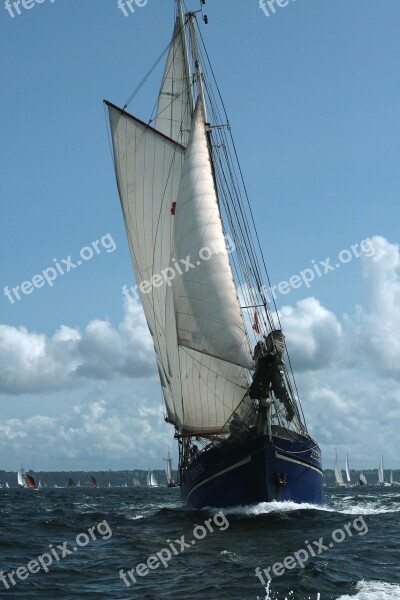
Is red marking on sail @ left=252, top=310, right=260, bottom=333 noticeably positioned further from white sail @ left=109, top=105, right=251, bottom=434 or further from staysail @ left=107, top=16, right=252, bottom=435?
white sail @ left=109, top=105, right=251, bottom=434

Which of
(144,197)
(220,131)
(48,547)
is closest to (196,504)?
(48,547)

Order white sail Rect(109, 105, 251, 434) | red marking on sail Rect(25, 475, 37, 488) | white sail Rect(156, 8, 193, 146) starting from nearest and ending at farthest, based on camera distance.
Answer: white sail Rect(109, 105, 251, 434)
white sail Rect(156, 8, 193, 146)
red marking on sail Rect(25, 475, 37, 488)

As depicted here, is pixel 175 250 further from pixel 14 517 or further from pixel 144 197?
pixel 14 517

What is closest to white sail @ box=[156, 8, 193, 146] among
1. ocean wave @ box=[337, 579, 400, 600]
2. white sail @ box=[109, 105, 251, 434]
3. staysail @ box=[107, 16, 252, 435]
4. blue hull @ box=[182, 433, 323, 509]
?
staysail @ box=[107, 16, 252, 435]

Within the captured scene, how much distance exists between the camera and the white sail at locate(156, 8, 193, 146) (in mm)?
50594

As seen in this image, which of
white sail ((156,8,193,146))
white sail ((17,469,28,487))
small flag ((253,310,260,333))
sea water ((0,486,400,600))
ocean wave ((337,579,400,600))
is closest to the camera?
ocean wave ((337,579,400,600))

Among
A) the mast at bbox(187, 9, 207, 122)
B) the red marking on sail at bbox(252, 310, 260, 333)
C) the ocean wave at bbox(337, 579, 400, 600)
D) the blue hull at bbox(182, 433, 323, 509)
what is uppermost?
the mast at bbox(187, 9, 207, 122)

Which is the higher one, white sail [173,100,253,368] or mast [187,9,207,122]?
mast [187,9,207,122]

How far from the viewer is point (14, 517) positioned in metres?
45.1

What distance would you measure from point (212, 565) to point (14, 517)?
25.4 metres
